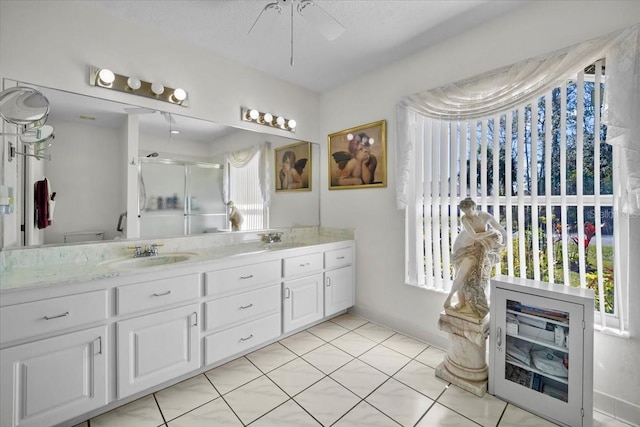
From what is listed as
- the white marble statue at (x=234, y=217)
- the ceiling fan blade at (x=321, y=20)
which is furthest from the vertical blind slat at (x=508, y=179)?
the white marble statue at (x=234, y=217)

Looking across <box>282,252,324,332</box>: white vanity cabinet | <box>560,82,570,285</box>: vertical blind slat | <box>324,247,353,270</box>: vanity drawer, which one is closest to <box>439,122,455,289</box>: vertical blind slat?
<box>560,82,570,285</box>: vertical blind slat

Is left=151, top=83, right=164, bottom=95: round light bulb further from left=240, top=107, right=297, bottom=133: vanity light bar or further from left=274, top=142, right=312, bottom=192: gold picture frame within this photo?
left=274, top=142, right=312, bottom=192: gold picture frame

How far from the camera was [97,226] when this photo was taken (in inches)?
76.4

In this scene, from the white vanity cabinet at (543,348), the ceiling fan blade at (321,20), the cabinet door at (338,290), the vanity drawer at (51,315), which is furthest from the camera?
the cabinet door at (338,290)

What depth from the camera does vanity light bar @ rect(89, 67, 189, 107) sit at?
1.91 meters

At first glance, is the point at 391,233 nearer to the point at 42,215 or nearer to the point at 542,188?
the point at 542,188

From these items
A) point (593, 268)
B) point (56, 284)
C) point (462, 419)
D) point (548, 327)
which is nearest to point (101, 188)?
point (56, 284)

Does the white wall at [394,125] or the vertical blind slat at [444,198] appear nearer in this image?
the white wall at [394,125]

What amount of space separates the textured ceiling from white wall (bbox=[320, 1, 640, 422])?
16 centimetres

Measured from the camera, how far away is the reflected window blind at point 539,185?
5.48 feet

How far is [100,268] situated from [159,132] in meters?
1.13

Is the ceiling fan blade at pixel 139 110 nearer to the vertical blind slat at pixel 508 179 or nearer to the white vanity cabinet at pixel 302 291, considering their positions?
the white vanity cabinet at pixel 302 291

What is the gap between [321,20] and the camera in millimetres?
1633

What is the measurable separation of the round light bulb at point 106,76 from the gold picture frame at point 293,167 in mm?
1502
